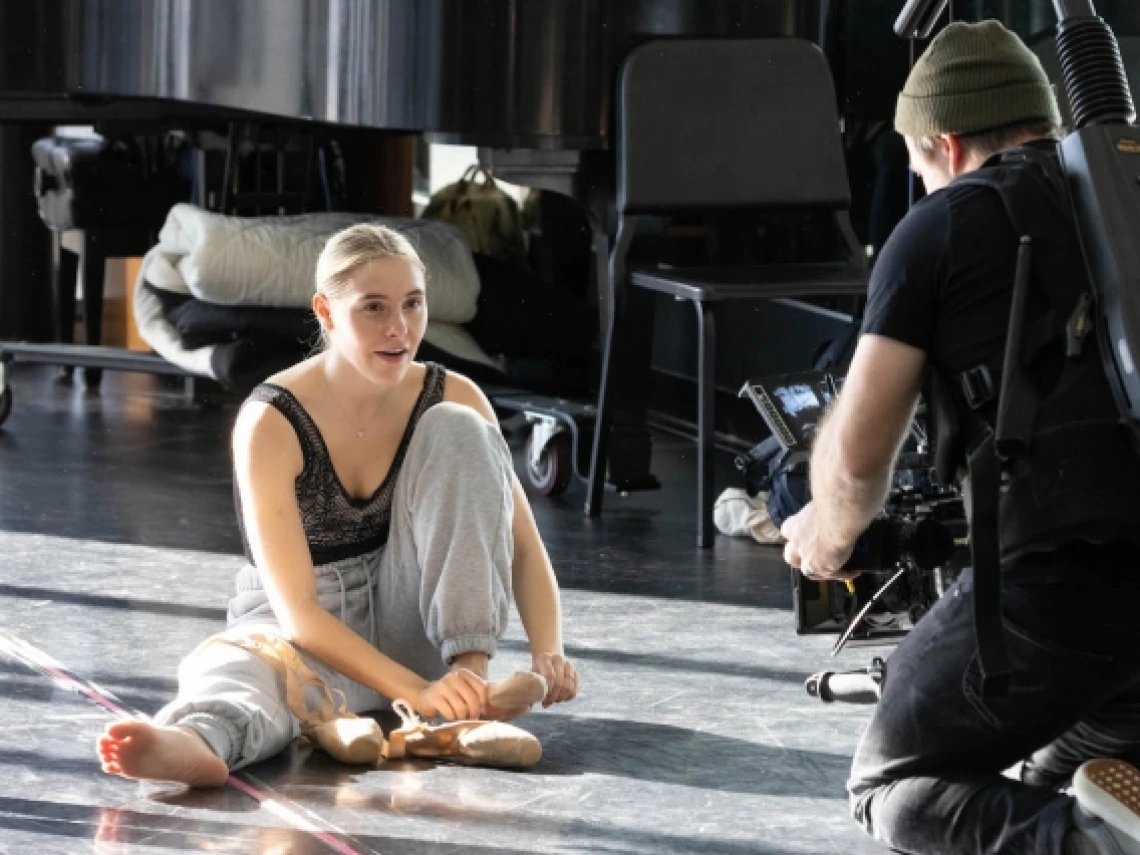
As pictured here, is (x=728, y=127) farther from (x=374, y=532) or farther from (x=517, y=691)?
(x=517, y=691)

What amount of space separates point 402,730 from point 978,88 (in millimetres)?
1081

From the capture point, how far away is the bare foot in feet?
8.27

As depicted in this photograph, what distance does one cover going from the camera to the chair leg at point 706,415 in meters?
4.14

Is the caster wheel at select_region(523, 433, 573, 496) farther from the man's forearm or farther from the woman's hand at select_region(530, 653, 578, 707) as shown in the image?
the man's forearm

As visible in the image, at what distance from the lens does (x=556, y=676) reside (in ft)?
9.54

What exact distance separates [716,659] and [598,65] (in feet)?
5.05

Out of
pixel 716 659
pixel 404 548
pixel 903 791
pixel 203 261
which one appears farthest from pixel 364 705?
pixel 203 261

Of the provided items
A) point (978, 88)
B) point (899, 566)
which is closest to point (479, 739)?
point (899, 566)

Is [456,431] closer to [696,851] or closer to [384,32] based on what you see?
[696,851]

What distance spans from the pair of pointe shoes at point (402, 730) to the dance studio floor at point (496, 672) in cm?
3

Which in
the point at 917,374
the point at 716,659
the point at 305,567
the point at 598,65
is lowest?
the point at 716,659

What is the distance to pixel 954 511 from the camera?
2.51 meters

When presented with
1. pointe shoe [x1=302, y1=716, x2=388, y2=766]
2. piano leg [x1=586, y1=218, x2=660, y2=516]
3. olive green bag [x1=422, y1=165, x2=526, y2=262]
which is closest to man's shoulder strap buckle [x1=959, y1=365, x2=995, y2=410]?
pointe shoe [x1=302, y1=716, x2=388, y2=766]

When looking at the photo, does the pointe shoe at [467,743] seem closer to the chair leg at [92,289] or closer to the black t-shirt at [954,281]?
the black t-shirt at [954,281]
